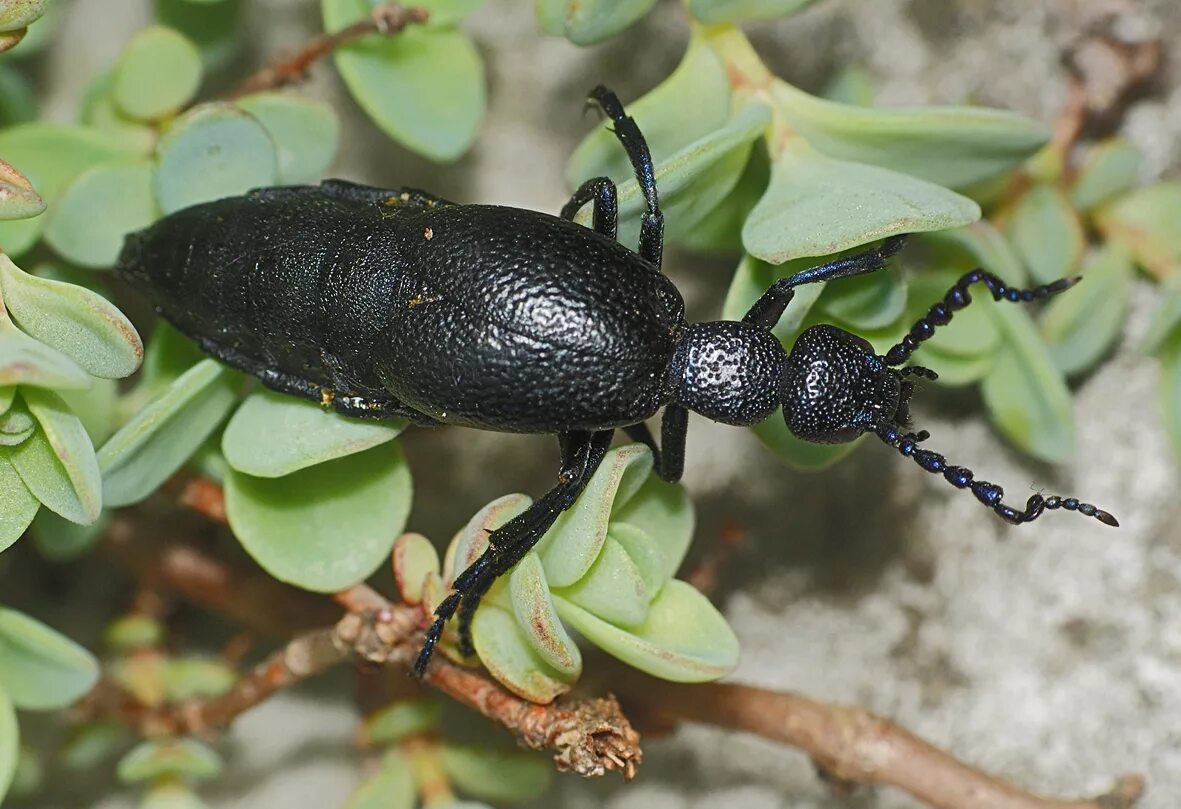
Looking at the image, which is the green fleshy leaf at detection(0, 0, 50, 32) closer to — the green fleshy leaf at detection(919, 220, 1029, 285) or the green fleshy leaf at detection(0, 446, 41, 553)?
the green fleshy leaf at detection(0, 446, 41, 553)

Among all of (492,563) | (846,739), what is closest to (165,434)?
(492,563)

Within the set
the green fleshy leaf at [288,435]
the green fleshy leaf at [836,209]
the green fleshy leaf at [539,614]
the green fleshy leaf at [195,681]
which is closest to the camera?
the green fleshy leaf at [539,614]

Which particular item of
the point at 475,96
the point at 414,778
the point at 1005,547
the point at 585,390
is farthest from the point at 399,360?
the point at 1005,547

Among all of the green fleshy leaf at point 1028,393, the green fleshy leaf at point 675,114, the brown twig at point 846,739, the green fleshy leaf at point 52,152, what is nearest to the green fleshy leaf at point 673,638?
the brown twig at point 846,739

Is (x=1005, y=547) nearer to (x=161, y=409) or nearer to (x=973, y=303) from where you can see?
(x=973, y=303)

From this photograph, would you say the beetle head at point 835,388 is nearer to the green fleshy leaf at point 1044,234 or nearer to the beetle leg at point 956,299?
the beetle leg at point 956,299

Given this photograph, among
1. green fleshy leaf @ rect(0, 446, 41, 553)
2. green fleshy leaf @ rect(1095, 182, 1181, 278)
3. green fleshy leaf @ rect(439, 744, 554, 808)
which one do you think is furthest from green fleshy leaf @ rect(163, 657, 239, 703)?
green fleshy leaf @ rect(1095, 182, 1181, 278)

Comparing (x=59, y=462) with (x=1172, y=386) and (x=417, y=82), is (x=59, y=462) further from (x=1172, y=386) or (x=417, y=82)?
(x=1172, y=386)
